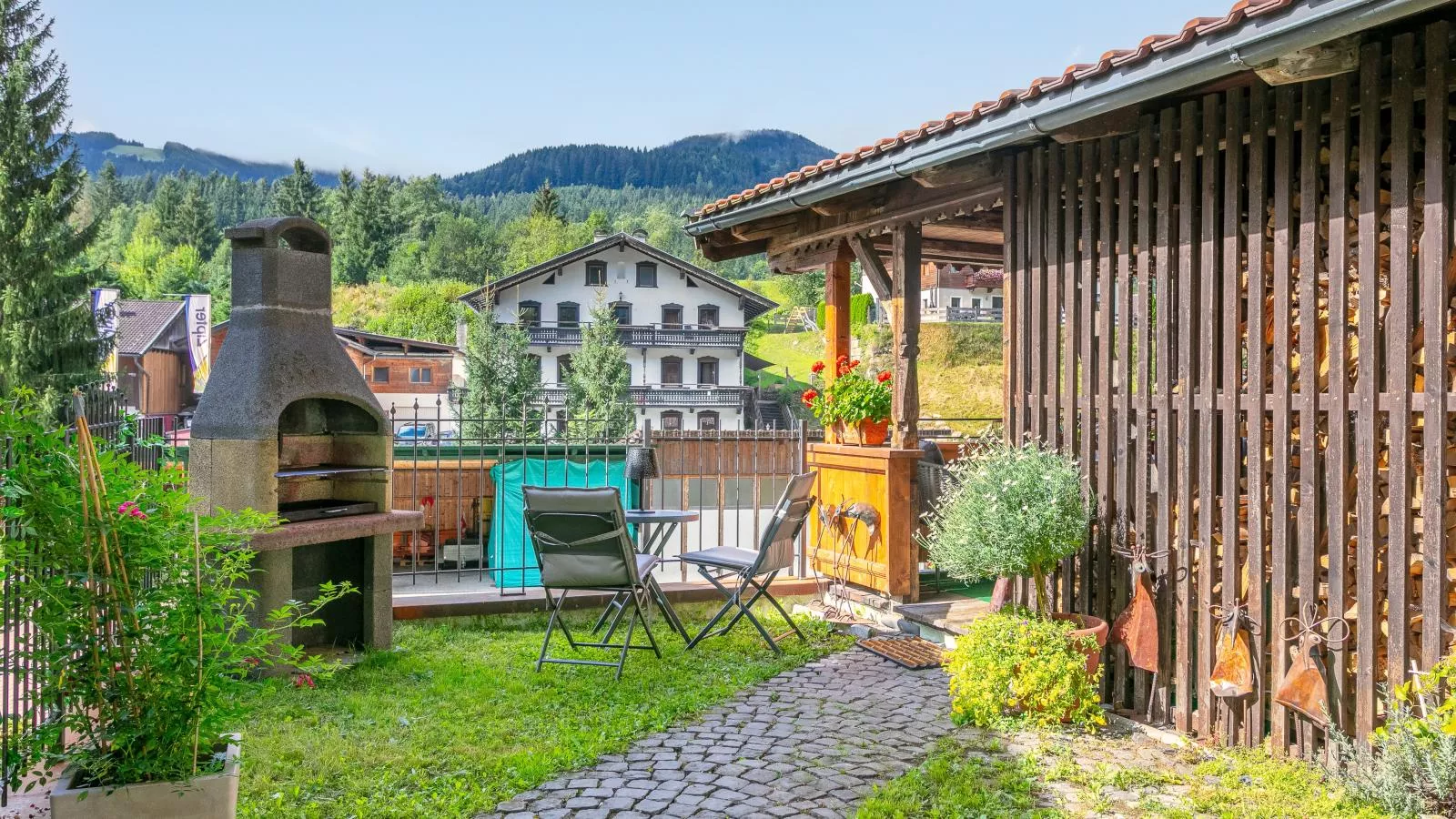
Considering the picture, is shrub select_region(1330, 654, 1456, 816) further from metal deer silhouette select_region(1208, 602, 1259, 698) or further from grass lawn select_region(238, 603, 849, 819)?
grass lawn select_region(238, 603, 849, 819)

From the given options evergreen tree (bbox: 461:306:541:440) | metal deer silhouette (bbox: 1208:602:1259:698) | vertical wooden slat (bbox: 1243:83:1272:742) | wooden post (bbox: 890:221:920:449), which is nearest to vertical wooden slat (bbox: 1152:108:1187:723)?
metal deer silhouette (bbox: 1208:602:1259:698)

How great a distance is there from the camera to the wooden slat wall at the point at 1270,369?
11.2 ft

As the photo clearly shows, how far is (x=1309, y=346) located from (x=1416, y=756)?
4.69 ft

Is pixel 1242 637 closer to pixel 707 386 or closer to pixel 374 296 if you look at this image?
pixel 707 386

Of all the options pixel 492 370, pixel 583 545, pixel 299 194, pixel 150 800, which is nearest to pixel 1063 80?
pixel 583 545


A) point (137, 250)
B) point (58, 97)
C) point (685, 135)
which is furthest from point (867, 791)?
point (685, 135)

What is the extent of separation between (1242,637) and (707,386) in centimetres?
3863

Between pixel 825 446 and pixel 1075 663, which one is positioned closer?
pixel 1075 663

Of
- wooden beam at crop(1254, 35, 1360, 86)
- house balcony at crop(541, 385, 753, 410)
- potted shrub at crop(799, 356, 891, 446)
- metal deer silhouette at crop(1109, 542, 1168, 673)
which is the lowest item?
metal deer silhouette at crop(1109, 542, 1168, 673)

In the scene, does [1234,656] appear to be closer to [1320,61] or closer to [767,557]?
[1320,61]

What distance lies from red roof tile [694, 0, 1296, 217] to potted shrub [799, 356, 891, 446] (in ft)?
4.82

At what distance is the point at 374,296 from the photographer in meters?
56.8

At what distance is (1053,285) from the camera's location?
499 centimetres

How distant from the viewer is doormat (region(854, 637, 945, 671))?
561 centimetres
